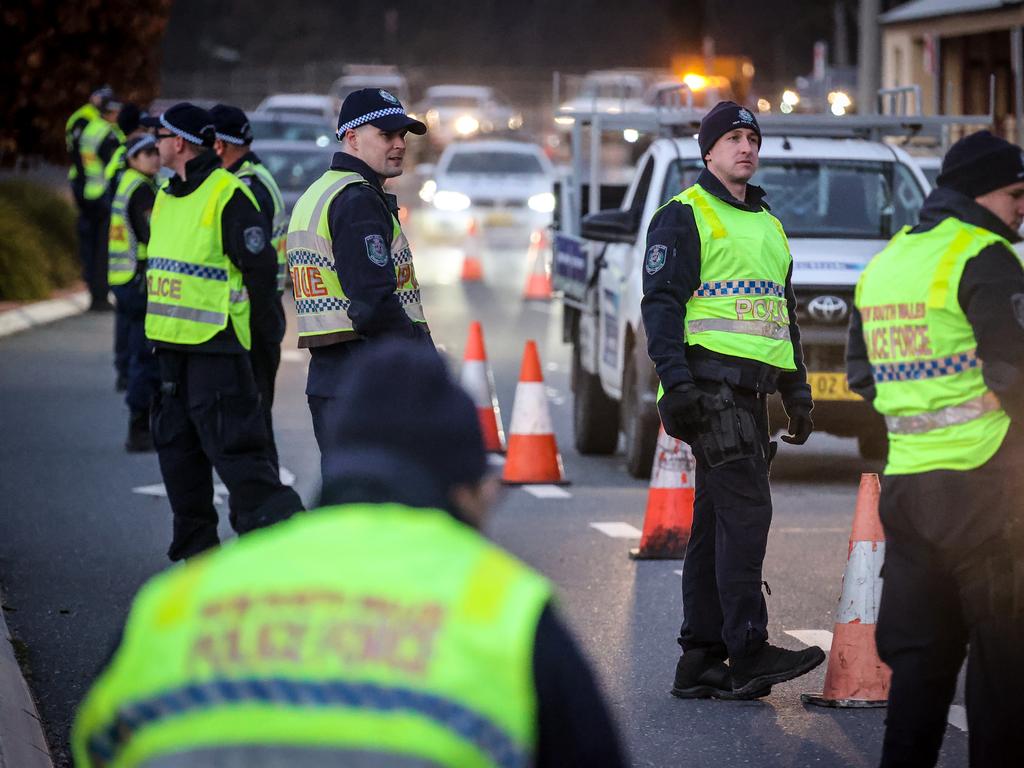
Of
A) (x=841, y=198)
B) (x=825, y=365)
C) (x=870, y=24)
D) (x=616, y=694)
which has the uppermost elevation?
(x=870, y=24)

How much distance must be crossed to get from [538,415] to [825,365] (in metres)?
1.54

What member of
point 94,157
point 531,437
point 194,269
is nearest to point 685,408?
point 194,269

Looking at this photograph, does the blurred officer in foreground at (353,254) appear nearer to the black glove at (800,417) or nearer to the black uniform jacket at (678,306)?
the black uniform jacket at (678,306)

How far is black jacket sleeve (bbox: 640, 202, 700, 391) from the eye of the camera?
6301mm

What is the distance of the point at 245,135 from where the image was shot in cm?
848

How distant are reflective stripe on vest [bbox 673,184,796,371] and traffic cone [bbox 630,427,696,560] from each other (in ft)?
8.71

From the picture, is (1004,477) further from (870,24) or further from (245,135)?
(870,24)

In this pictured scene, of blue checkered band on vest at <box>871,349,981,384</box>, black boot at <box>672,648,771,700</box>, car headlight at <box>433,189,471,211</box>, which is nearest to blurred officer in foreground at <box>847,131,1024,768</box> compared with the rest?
blue checkered band on vest at <box>871,349,981,384</box>

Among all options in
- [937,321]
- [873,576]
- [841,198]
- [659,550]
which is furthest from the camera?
[841,198]

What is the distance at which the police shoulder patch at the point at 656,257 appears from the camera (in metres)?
6.36

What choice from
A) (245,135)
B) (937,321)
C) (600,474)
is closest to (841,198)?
(600,474)

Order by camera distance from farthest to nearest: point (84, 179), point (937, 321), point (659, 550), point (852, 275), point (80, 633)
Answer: point (84, 179)
point (852, 275)
point (659, 550)
point (80, 633)
point (937, 321)

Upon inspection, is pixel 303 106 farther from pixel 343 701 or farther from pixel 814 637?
pixel 343 701

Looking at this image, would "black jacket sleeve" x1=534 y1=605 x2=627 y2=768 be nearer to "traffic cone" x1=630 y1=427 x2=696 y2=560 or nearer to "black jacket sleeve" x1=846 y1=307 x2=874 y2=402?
"black jacket sleeve" x1=846 y1=307 x2=874 y2=402
